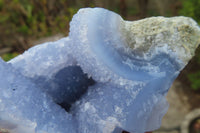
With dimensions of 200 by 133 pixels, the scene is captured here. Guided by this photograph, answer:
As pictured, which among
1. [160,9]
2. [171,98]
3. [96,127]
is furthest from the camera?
[171,98]

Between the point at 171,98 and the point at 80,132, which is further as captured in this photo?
the point at 171,98

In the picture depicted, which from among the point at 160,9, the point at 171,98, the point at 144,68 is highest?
the point at 144,68

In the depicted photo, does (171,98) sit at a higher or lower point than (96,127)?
lower

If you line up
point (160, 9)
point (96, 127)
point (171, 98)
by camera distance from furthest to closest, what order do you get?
1. point (171, 98)
2. point (160, 9)
3. point (96, 127)

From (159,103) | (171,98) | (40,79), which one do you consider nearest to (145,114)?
(159,103)

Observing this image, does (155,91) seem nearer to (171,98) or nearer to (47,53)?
(47,53)

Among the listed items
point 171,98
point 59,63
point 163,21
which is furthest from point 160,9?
point 59,63

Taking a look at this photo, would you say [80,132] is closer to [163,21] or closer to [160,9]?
[163,21]
